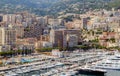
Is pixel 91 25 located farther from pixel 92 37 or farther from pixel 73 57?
pixel 73 57

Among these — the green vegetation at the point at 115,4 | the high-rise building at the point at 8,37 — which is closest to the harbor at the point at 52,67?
the high-rise building at the point at 8,37

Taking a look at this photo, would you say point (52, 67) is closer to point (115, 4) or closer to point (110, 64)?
point (110, 64)

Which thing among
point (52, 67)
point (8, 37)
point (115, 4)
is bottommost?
point (52, 67)

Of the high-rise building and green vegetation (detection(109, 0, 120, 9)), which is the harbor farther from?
green vegetation (detection(109, 0, 120, 9))

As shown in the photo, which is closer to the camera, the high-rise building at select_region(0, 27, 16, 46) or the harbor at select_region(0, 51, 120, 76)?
the harbor at select_region(0, 51, 120, 76)

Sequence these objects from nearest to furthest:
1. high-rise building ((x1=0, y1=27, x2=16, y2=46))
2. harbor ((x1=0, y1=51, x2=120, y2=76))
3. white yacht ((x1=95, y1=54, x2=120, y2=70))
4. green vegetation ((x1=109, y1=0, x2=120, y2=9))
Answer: harbor ((x1=0, y1=51, x2=120, y2=76)) < white yacht ((x1=95, y1=54, x2=120, y2=70)) < high-rise building ((x1=0, y1=27, x2=16, y2=46)) < green vegetation ((x1=109, y1=0, x2=120, y2=9))

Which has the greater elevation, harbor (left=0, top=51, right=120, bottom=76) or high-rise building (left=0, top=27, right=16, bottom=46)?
high-rise building (left=0, top=27, right=16, bottom=46)

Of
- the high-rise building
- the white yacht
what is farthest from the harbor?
the high-rise building

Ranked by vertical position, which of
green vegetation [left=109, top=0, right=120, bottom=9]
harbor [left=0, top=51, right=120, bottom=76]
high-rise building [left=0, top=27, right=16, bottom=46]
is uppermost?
green vegetation [left=109, top=0, right=120, bottom=9]

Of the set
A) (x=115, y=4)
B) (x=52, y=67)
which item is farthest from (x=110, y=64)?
(x=115, y=4)

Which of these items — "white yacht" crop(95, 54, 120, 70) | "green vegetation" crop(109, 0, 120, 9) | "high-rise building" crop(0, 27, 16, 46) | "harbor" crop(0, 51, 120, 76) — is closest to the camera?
"harbor" crop(0, 51, 120, 76)

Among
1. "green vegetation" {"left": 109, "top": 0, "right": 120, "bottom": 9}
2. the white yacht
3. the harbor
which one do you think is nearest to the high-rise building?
the harbor
